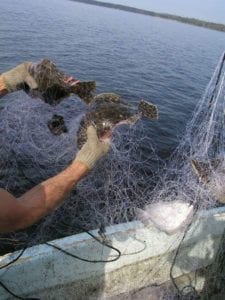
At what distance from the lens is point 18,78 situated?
13.0ft

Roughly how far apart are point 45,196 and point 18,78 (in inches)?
72.1

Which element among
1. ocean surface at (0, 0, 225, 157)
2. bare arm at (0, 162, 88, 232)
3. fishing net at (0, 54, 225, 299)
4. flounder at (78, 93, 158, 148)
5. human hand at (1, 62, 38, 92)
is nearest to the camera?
bare arm at (0, 162, 88, 232)

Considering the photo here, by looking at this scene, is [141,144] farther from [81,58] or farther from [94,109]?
[81,58]

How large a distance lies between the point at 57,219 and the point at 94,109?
2.50 metres

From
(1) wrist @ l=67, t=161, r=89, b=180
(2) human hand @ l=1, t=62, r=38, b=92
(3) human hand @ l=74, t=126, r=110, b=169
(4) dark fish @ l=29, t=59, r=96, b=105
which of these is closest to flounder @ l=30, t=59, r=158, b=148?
(4) dark fish @ l=29, t=59, r=96, b=105

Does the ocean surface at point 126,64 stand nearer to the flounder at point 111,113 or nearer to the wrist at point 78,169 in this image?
the flounder at point 111,113

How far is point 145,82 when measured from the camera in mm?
19984

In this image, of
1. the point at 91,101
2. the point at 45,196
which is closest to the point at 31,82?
the point at 91,101

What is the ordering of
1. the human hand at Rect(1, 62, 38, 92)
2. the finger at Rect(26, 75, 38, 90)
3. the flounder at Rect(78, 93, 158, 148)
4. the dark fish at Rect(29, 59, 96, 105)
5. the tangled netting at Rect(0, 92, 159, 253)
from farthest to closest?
the tangled netting at Rect(0, 92, 159, 253) → the flounder at Rect(78, 93, 158, 148) → the dark fish at Rect(29, 59, 96, 105) → the finger at Rect(26, 75, 38, 90) → the human hand at Rect(1, 62, 38, 92)

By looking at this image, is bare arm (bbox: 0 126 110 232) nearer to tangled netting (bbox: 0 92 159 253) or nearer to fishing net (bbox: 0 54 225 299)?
fishing net (bbox: 0 54 225 299)

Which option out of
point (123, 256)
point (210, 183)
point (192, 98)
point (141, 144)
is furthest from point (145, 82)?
point (123, 256)

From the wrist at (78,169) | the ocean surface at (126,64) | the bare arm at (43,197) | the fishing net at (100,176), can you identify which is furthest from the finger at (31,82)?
the ocean surface at (126,64)

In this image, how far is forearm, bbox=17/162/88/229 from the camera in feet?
8.25

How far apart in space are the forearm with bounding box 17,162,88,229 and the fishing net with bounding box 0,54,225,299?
1.89 metres
